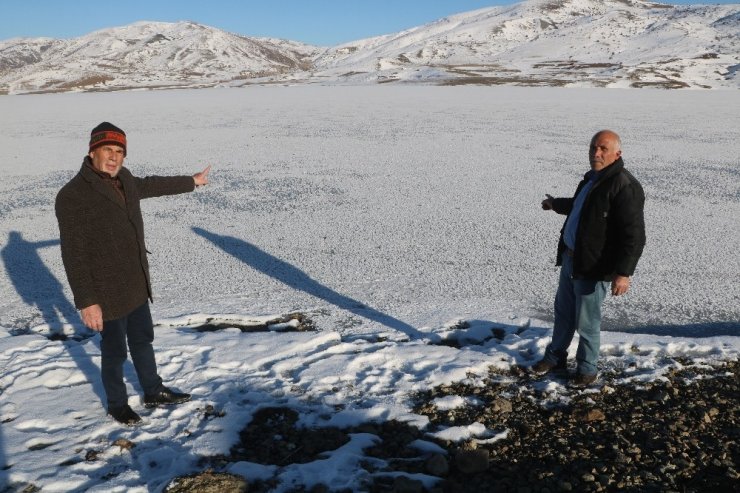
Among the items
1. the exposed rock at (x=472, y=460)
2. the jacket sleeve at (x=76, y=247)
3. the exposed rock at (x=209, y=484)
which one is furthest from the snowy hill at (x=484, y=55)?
the exposed rock at (x=209, y=484)

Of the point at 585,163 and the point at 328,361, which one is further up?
the point at 585,163

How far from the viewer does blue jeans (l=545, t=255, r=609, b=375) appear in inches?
149

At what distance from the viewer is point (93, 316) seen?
3064mm

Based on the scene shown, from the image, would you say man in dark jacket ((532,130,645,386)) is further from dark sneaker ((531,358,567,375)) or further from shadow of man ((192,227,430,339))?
shadow of man ((192,227,430,339))

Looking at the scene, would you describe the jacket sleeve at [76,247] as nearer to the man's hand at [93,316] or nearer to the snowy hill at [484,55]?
the man's hand at [93,316]

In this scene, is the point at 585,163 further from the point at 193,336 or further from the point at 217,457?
the point at 217,457

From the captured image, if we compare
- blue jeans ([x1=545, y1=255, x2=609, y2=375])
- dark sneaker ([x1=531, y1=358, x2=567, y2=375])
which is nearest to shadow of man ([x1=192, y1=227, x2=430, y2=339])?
dark sneaker ([x1=531, y1=358, x2=567, y2=375])

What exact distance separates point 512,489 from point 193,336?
317 cm

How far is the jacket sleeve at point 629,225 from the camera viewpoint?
3.44m

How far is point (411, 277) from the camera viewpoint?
6.53 m

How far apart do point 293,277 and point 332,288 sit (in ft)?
1.94

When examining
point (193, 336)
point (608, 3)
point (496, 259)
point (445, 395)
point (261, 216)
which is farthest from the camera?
point (608, 3)

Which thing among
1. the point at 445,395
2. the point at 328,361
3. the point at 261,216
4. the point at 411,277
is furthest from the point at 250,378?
the point at 261,216

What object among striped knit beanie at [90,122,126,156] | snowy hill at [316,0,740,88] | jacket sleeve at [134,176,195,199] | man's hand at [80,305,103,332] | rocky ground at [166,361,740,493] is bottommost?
rocky ground at [166,361,740,493]
